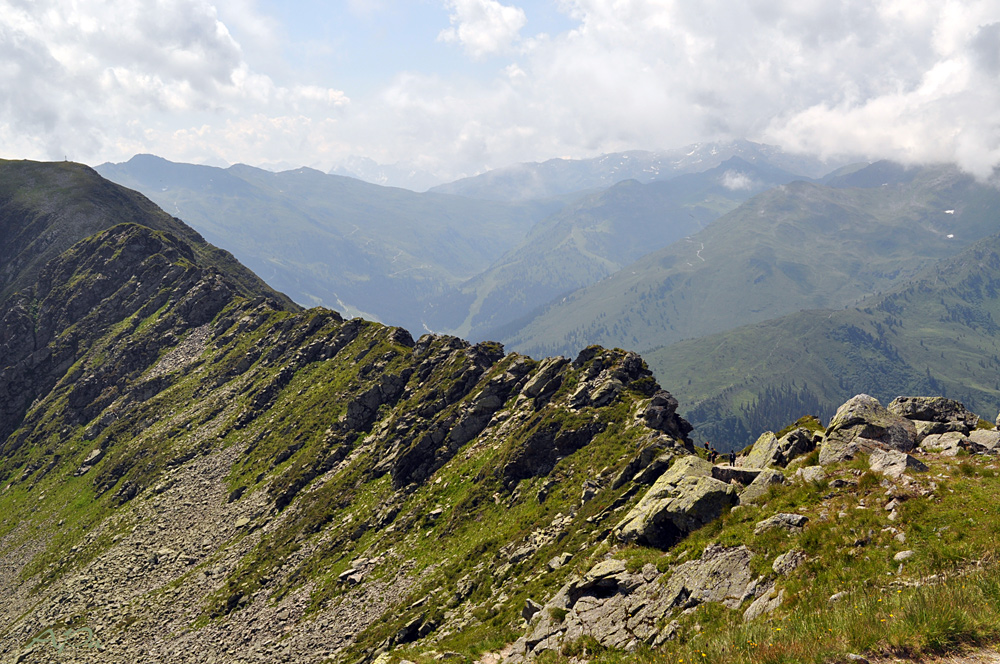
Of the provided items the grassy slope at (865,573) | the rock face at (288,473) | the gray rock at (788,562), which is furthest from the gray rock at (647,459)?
the gray rock at (788,562)

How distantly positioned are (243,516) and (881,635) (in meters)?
92.0

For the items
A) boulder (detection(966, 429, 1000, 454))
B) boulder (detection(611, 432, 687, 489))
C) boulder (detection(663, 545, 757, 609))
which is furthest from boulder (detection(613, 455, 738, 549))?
boulder (detection(966, 429, 1000, 454))

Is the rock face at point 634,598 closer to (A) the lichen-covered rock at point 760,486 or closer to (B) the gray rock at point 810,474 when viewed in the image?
(A) the lichen-covered rock at point 760,486

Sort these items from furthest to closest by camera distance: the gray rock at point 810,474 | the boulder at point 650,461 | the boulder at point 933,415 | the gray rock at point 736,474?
the boulder at point 650,461 < the gray rock at point 736,474 < the boulder at point 933,415 < the gray rock at point 810,474

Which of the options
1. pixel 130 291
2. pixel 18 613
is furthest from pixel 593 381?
pixel 130 291

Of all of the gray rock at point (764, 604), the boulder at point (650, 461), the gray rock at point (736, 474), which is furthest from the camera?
the boulder at point (650, 461)

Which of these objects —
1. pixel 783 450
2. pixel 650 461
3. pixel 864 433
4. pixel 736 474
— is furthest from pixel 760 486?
pixel 650 461

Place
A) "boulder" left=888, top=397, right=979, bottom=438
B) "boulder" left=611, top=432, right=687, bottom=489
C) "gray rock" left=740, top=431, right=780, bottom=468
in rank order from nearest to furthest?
"boulder" left=888, top=397, right=979, bottom=438 → "gray rock" left=740, top=431, right=780, bottom=468 → "boulder" left=611, top=432, right=687, bottom=489

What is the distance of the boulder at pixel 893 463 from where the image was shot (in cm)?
2491

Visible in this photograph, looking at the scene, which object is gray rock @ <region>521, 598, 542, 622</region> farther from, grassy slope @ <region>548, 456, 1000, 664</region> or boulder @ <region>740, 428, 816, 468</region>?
boulder @ <region>740, 428, 816, 468</region>

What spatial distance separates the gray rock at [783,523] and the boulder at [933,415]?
13.3 m

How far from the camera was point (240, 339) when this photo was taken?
135 meters

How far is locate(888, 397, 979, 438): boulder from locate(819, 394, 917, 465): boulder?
2.63 feet

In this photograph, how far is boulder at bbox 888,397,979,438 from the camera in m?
30.9
